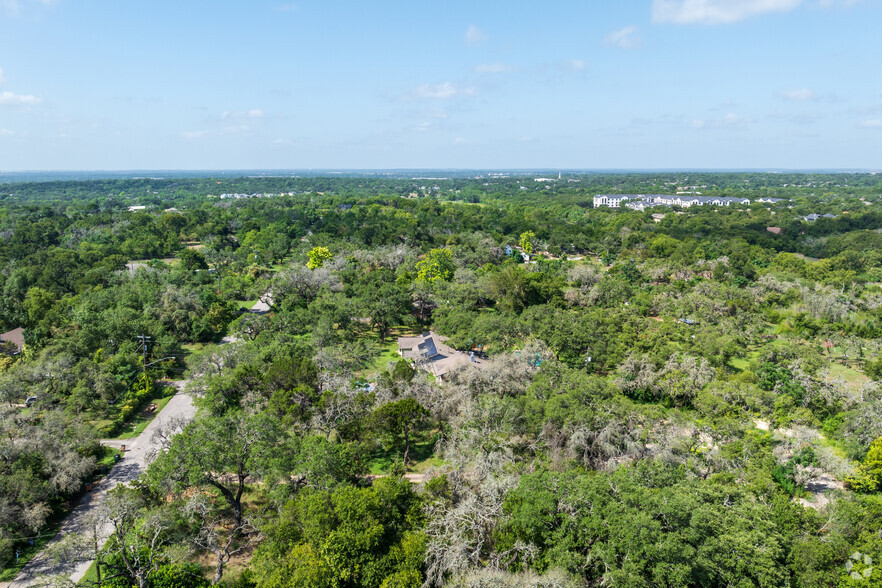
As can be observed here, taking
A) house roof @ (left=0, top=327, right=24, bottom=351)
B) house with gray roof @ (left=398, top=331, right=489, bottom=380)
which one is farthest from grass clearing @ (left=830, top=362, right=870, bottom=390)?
house roof @ (left=0, top=327, right=24, bottom=351)

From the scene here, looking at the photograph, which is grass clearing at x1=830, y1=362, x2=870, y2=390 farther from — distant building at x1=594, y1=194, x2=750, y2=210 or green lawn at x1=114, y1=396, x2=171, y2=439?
distant building at x1=594, y1=194, x2=750, y2=210

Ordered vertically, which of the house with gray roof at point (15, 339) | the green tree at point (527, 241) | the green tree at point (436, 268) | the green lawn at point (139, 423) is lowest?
the green lawn at point (139, 423)

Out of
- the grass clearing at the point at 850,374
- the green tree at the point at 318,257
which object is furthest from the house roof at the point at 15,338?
the grass clearing at the point at 850,374

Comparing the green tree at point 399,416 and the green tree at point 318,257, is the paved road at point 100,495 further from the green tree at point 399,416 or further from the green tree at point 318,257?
the green tree at point 318,257

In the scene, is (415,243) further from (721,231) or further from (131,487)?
(131,487)

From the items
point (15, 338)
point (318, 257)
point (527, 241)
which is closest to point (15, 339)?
point (15, 338)

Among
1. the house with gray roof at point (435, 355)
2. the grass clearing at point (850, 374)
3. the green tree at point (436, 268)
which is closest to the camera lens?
the house with gray roof at point (435, 355)
